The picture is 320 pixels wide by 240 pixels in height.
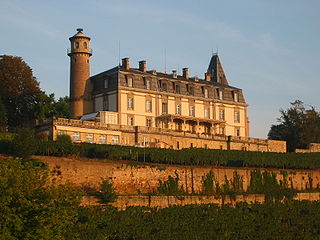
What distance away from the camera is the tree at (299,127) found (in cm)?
8381

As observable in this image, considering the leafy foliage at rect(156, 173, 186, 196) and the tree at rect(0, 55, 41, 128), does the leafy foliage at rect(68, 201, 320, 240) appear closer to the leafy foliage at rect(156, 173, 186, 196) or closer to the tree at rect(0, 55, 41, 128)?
the leafy foliage at rect(156, 173, 186, 196)

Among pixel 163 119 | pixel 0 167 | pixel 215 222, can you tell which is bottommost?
pixel 215 222

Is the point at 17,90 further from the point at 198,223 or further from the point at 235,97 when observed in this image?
the point at 198,223

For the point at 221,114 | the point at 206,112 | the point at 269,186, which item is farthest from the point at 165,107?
the point at 269,186

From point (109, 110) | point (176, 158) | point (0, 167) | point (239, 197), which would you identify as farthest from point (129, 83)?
point (0, 167)

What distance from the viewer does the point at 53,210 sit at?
121 ft

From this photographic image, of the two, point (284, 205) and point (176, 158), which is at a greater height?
point (176, 158)

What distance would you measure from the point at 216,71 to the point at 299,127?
15240 millimetres

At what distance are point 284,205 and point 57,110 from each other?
38182 mm

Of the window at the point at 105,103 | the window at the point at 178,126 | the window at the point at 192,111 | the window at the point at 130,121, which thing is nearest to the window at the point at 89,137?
the window at the point at 130,121

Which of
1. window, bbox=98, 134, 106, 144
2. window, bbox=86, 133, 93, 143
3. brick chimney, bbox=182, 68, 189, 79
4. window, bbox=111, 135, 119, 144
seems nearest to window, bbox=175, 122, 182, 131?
brick chimney, bbox=182, 68, 189, 79

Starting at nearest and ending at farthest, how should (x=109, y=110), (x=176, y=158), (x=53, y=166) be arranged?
(x=53, y=166), (x=176, y=158), (x=109, y=110)

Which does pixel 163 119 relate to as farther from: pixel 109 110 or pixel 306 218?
pixel 306 218

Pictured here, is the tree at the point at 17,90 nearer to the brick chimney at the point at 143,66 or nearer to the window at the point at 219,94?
the brick chimney at the point at 143,66
